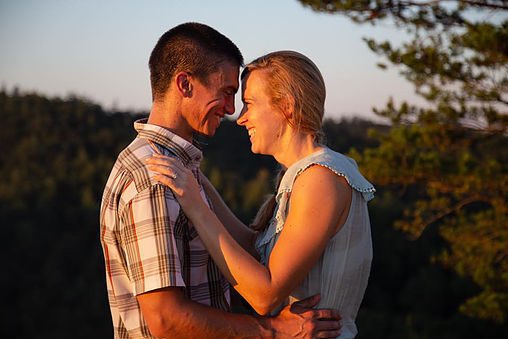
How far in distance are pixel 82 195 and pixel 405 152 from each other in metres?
11.3

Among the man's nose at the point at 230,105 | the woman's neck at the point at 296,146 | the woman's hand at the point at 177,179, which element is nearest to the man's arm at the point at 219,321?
the woman's hand at the point at 177,179

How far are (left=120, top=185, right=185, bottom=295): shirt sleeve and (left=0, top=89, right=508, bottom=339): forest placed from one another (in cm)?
1080

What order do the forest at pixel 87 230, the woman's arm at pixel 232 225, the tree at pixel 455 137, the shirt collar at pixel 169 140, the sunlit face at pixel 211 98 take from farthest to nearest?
the forest at pixel 87 230
the tree at pixel 455 137
the woman's arm at pixel 232 225
the sunlit face at pixel 211 98
the shirt collar at pixel 169 140

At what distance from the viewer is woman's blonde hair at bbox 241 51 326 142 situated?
2.33 m

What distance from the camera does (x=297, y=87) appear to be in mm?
2324

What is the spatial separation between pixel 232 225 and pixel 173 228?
2.51 feet

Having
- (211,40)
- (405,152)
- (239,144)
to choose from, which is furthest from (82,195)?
(211,40)

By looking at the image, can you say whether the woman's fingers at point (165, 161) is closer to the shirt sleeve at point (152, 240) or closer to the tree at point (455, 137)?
the shirt sleeve at point (152, 240)

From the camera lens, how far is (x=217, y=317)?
2.17 meters

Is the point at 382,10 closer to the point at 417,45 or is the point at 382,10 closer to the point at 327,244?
the point at 417,45

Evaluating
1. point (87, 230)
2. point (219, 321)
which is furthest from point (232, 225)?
point (87, 230)

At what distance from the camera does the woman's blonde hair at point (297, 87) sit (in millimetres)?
2326

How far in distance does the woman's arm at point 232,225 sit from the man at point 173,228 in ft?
0.98

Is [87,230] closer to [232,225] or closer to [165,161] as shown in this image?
[232,225]
